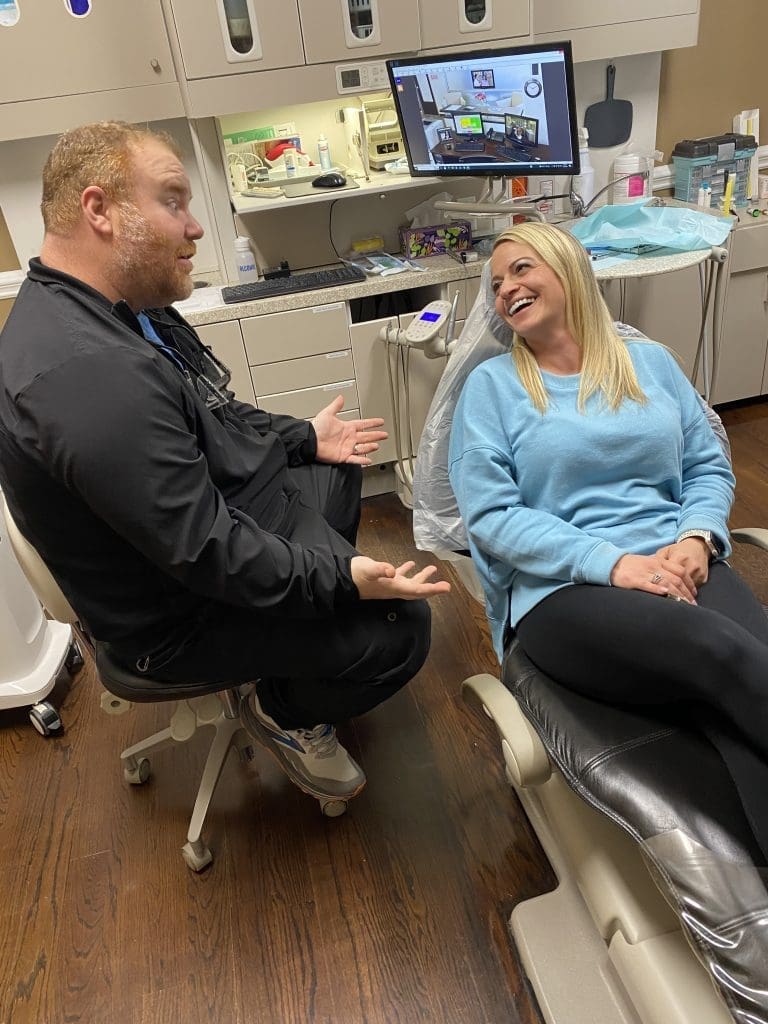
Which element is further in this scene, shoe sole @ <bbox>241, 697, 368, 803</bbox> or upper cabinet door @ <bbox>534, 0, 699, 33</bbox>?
upper cabinet door @ <bbox>534, 0, 699, 33</bbox>

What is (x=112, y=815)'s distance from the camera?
160cm

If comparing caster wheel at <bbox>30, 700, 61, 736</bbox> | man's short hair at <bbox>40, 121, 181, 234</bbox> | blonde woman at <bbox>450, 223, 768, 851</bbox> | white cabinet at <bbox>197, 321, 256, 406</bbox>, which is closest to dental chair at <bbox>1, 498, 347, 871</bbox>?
caster wheel at <bbox>30, 700, 61, 736</bbox>

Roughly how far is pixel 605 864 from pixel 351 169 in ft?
8.00

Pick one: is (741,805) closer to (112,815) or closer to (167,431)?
(167,431)

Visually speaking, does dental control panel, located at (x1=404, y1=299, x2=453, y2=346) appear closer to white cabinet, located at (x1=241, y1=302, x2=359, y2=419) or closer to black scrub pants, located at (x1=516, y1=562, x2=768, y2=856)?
white cabinet, located at (x1=241, y1=302, x2=359, y2=419)

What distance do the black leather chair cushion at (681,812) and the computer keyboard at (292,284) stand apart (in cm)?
163

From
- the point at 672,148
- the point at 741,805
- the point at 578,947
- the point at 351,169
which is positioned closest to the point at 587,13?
the point at 672,148

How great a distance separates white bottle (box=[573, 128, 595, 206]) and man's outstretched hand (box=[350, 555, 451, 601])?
199 cm

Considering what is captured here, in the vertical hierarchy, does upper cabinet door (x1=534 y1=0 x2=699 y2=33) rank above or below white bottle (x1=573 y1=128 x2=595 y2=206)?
above

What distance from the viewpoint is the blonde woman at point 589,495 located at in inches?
43.3

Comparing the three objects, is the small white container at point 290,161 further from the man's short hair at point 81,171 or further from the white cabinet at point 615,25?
the man's short hair at point 81,171

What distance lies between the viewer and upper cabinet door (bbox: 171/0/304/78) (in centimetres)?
211

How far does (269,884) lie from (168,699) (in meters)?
0.45

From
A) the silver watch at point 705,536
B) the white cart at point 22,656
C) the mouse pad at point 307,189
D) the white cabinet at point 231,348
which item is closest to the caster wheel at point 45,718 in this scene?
the white cart at point 22,656
